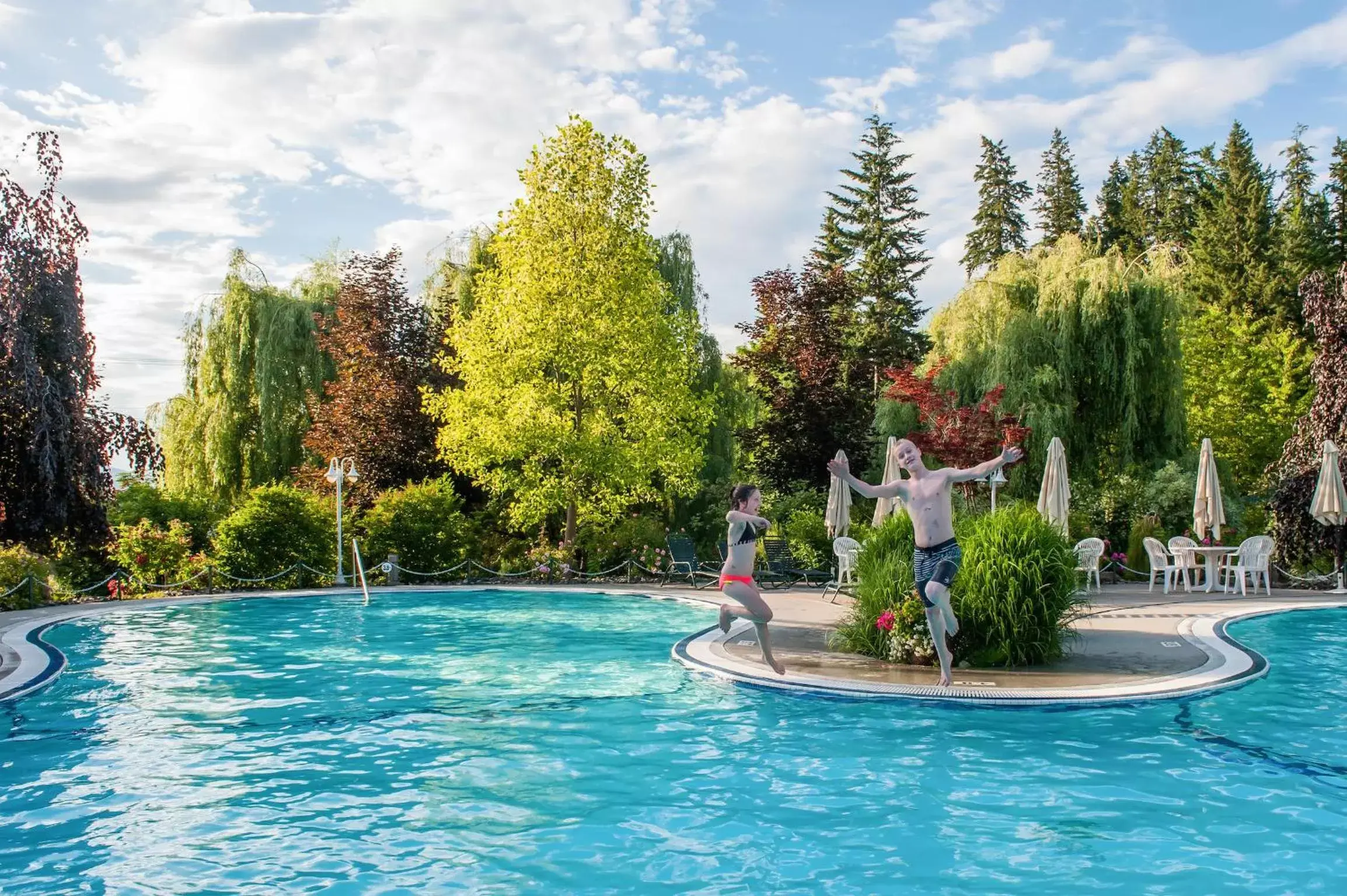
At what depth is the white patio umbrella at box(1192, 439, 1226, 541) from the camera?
1781 cm

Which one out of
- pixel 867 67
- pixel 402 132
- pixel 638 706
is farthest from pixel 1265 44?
pixel 638 706

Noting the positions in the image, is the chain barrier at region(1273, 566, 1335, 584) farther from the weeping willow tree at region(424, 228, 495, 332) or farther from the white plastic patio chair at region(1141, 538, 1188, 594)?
the weeping willow tree at region(424, 228, 495, 332)

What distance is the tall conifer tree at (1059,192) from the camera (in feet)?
156

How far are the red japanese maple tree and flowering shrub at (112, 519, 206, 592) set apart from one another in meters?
15.5

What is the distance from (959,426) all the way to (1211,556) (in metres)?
5.75

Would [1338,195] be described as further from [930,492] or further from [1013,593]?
[930,492]

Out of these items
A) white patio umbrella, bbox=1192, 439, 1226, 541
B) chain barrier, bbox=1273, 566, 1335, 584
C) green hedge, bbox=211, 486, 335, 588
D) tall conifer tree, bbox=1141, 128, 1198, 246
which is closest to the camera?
white patio umbrella, bbox=1192, 439, 1226, 541

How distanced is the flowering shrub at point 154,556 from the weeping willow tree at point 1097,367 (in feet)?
60.5

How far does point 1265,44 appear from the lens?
A: 1664 cm

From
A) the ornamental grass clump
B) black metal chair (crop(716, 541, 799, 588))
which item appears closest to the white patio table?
black metal chair (crop(716, 541, 799, 588))

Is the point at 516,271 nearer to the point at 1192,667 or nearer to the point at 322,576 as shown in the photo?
the point at 322,576

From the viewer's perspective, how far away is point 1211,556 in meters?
18.5

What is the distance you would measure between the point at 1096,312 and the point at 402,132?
17.6m

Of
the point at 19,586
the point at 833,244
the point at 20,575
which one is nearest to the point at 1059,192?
the point at 833,244
